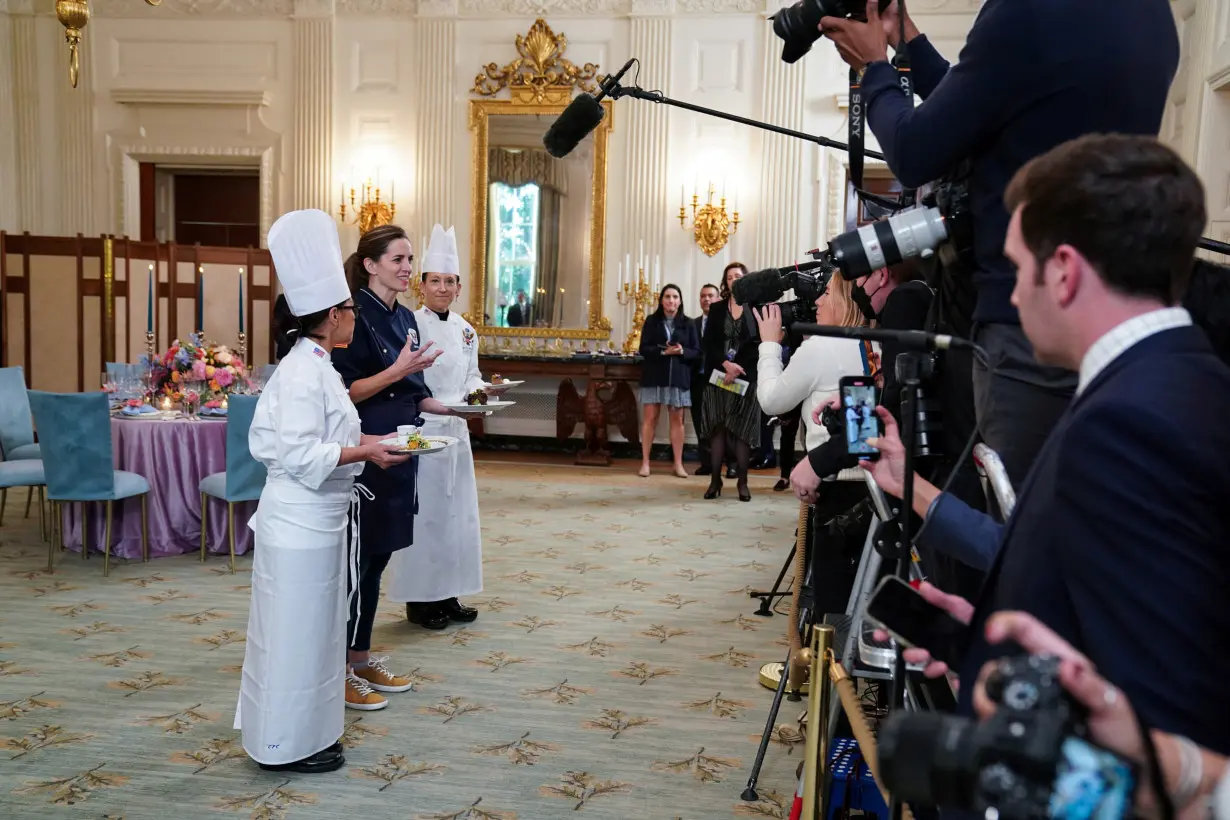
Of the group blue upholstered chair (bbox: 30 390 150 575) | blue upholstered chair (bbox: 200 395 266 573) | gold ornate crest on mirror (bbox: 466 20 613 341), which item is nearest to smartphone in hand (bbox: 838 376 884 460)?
blue upholstered chair (bbox: 200 395 266 573)

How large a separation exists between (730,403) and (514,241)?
3.15m

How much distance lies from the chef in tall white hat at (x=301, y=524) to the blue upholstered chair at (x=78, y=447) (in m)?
2.67

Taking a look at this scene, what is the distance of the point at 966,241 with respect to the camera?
1.58 m

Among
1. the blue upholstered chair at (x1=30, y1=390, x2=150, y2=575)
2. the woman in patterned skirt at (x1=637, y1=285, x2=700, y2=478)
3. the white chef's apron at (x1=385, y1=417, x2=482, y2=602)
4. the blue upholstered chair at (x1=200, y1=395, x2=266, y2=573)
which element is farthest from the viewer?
the woman in patterned skirt at (x1=637, y1=285, x2=700, y2=478)

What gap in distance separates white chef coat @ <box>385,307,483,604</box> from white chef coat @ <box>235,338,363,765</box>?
1223mm

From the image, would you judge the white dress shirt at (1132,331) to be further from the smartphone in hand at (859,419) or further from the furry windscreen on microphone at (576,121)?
the furry windscreen on microphone at (576,121)

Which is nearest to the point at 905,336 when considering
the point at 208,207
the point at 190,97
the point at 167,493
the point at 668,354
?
the point at 167,493

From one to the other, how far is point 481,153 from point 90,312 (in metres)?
3.57

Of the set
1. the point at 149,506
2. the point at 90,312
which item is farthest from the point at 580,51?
the point at 149,506

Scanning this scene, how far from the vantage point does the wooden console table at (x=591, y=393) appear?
29.0 ft

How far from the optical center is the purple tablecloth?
5301 mm

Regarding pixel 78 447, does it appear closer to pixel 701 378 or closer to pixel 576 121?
pixel 576 121

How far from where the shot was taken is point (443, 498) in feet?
13.4

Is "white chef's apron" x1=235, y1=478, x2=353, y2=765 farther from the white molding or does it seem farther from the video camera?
the white molding
